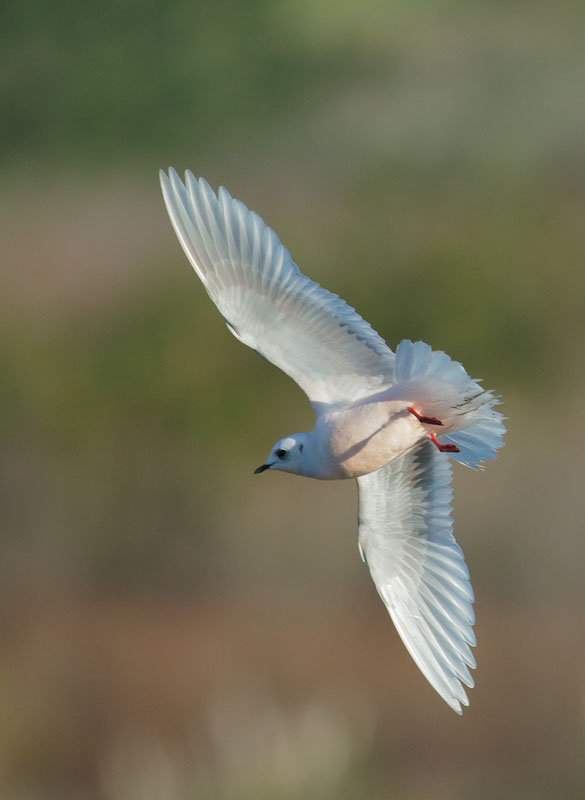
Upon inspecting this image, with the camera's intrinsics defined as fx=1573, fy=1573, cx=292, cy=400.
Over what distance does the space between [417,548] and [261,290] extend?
2.73ft

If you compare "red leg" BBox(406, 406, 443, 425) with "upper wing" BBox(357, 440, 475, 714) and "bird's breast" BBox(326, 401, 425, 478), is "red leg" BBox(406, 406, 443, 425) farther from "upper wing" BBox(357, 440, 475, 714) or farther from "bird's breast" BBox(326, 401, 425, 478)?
"upper wing" BBox(357, 440, 475, 714)

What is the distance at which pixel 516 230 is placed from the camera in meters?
10.3

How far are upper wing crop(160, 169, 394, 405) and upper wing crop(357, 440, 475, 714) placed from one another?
373 mm

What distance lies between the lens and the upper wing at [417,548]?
158 inches

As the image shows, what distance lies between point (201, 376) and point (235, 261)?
551 cm

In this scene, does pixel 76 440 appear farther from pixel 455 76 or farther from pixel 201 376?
pixel 455 76

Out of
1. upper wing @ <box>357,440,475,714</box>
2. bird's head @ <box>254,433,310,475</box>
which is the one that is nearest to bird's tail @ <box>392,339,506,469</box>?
upper wing @ <box>357,440,475,714</box>

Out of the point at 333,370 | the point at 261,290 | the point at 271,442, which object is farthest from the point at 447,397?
the point at 271,442

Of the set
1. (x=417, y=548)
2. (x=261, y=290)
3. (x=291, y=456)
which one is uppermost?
(x=261, y=290)

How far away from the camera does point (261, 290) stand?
12.2ft

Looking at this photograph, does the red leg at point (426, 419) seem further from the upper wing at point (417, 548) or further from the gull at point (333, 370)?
the upper wing at point (417, 548)

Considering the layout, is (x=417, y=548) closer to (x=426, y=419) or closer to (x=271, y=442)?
(x=426, y=419)

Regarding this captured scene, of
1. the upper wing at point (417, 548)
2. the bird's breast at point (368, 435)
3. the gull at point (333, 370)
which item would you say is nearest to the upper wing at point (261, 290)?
the gull at point (333, 370)

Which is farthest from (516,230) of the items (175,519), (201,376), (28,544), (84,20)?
(84,20)
